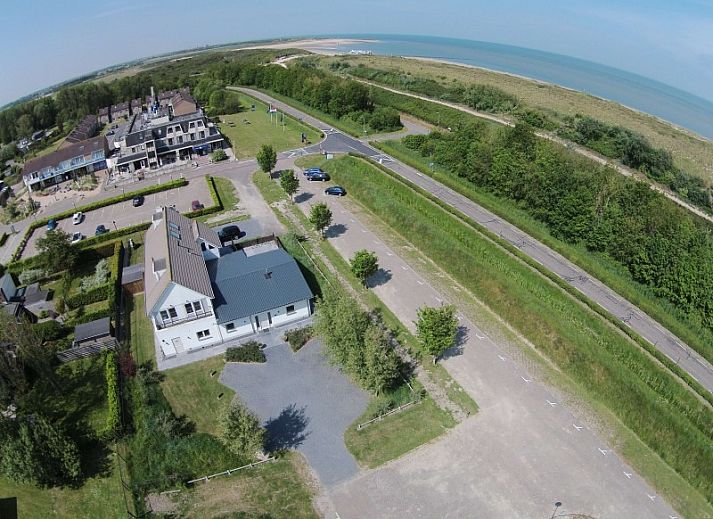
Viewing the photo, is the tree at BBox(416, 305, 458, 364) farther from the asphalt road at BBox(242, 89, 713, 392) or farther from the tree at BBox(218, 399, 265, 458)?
the asphalt road at BBox(242, 89, 713, 392)

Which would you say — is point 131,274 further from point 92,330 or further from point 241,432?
Result: point 241,432

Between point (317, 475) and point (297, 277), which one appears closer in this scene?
point (317, 475)

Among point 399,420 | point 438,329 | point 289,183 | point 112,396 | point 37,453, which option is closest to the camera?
point 37,453

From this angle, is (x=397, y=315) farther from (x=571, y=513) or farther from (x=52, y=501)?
(x=52, y=501)

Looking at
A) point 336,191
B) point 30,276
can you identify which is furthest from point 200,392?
point 336,191

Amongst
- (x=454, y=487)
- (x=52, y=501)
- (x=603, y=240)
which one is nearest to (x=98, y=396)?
(x=52, y=501)

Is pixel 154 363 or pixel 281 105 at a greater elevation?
pixel 281 105
